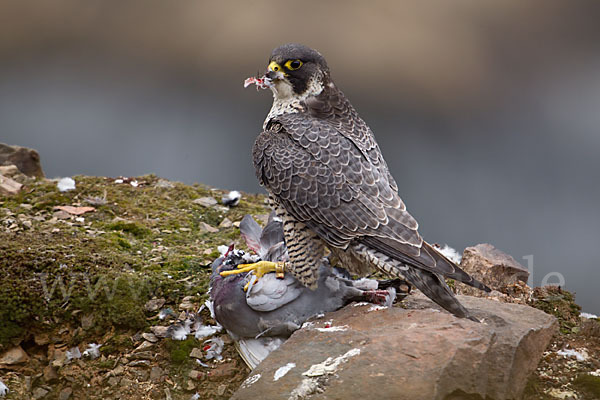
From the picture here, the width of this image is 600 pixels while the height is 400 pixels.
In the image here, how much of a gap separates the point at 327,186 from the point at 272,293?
0.61 meters

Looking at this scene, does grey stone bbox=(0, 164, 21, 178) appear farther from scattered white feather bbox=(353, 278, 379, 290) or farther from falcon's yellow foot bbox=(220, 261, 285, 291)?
scattered white feather bbox=(353, 278, 379, 290)

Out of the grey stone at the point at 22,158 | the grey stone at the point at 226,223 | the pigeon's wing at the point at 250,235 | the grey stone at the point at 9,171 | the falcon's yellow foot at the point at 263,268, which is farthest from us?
the grey stone at the point at 22,158

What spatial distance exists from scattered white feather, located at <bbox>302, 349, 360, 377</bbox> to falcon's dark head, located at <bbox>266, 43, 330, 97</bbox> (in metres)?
1.40

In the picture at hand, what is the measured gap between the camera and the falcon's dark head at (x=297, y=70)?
318 centimetres

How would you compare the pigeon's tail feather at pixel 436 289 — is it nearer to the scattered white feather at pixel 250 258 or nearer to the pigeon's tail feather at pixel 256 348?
the pigeon's tail feather at pixel 256 348

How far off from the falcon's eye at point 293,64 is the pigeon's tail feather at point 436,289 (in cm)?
119

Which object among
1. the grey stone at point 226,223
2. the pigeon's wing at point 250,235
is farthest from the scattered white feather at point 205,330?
the grey stone at point 226,223

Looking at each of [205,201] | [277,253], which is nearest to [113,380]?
[277,253]

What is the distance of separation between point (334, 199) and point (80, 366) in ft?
5.28

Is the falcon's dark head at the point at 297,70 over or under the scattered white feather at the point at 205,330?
over

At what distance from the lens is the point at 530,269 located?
4.11 m

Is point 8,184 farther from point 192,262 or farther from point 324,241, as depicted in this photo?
point 324,241

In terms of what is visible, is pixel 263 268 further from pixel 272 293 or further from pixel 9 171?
pixel 9 171

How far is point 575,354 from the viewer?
123 inches
